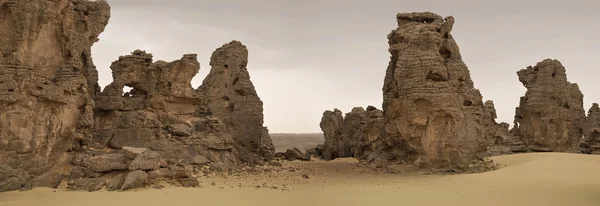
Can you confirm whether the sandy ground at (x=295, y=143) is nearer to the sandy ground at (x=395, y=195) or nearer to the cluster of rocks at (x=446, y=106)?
the cluster of rocks at (x=446, y=106)

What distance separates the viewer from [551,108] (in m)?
27.7

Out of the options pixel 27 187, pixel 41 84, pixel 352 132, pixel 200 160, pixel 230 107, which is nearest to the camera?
pixel 27 187

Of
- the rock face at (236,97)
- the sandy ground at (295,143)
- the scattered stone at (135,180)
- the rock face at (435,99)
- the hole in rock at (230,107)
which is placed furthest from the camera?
the sandy ground at (295,143)

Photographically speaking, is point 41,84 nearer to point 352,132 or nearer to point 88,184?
point 88,184

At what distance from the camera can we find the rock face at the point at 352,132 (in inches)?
1249

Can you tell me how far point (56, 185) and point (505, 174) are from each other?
13.6m

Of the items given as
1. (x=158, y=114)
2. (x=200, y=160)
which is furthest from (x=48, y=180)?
(x=158, y=114)

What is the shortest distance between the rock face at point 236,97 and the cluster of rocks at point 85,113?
2.75 m

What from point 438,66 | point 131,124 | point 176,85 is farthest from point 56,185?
point 438,66

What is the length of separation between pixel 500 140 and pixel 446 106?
16946 mm

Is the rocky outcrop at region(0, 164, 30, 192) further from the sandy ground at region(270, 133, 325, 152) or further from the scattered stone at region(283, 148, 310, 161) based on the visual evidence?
the sandy ground at region(270, 133, 325, 152)

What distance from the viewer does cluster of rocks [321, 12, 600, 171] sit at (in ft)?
62.2

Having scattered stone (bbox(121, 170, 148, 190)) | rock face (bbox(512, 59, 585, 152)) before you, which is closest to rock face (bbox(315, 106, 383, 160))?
rock face (bbox(512, 59, 585, 152))

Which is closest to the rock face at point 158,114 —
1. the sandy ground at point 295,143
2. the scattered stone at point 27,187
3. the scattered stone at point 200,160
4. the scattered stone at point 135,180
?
the scattered stone at point 200,160
